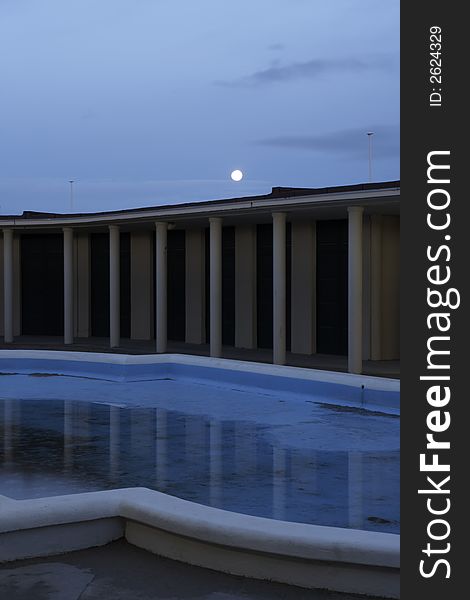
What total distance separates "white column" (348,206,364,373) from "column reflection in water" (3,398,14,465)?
6.97 m

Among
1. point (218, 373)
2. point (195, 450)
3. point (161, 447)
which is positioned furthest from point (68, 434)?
point (218, 373)

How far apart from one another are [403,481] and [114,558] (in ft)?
9.30

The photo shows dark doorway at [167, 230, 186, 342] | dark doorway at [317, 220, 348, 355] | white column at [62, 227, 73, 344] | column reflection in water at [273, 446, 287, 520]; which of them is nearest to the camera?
column reflection in water at [273, 446, 287, 520]

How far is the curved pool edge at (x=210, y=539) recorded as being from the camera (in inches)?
213

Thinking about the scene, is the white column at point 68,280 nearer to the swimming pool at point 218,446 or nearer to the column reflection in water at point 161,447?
the swimming pool at point 218,446

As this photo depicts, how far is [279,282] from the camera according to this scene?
20391mm

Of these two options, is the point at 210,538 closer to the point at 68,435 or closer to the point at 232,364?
the point at 68,435

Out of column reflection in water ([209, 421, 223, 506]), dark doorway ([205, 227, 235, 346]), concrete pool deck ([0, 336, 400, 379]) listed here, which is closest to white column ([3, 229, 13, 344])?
concrete pool deck ([0, 336, 400, 379])

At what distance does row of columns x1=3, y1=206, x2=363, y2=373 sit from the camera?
18672mm

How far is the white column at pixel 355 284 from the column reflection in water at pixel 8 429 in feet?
22.9

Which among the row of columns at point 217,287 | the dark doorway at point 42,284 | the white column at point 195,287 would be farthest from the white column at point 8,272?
the white column at point 195,287

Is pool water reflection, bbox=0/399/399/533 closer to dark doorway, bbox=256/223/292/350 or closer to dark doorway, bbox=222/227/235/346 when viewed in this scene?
dark doorway, bbox=256/223/292/350

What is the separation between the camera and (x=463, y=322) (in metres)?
3.80

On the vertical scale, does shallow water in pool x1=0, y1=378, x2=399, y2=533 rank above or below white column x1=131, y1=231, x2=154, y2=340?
below
